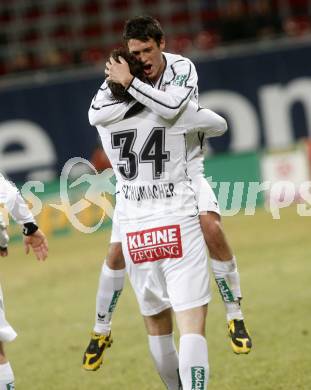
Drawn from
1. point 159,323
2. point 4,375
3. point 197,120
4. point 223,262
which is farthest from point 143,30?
point 4,375

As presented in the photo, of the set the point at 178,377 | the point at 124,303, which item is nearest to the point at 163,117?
the point at 178,377

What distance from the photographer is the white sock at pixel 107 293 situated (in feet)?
24.1

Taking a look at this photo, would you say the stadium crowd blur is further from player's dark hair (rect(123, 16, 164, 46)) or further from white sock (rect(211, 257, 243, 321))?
player's dark hair (rect(123, 16, 164, 46))

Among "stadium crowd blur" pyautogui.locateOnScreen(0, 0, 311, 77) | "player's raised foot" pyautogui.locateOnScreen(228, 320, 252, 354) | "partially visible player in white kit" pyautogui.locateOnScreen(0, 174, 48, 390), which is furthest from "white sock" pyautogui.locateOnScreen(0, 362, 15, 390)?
"stadium crowd blur" pyautogui.locateOnScreen(0, 0, 311, 77)

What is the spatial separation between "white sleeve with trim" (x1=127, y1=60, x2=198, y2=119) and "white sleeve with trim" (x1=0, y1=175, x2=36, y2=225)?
1.02 metres

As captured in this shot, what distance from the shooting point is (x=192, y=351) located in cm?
634

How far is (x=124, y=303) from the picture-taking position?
1255 cm

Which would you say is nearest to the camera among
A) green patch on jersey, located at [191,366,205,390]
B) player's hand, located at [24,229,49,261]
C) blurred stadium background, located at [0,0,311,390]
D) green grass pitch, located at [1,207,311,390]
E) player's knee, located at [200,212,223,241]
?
green patch on jersey, located at [191,366,205,390]

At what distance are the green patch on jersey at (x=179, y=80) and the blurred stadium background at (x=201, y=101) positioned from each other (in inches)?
258

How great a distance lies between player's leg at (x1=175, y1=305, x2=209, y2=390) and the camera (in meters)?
6.34

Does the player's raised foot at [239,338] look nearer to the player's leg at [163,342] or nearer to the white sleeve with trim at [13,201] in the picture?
the player's leg at [163,342]

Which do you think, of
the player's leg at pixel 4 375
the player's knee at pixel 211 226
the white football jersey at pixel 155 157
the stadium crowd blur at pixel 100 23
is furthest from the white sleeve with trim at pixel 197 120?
the stadium crowd blur at pixel 100 23

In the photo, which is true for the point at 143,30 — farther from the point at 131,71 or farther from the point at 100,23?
the point at 100,23

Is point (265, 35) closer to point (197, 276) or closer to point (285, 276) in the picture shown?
point (285, 276)
